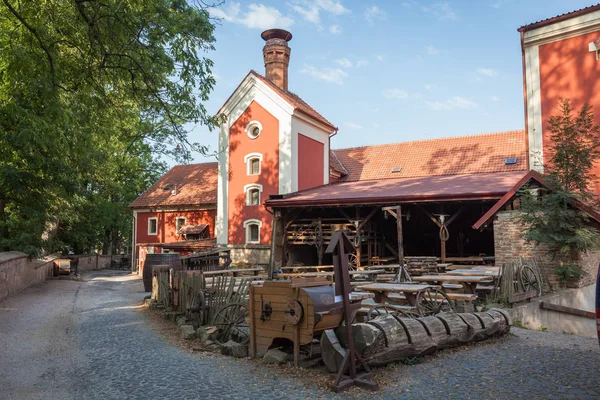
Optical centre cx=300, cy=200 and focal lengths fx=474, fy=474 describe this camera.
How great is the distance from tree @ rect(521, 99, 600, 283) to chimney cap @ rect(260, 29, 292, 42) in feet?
55.0

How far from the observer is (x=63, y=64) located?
841cm

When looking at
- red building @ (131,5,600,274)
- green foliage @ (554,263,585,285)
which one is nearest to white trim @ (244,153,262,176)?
red building @ (131,5,600,274)

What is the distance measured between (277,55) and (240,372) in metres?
21.9

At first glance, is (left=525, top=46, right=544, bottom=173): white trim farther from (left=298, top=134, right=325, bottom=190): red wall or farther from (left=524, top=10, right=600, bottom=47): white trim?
(left=298, top=134, right=325, bottom=190): red wall

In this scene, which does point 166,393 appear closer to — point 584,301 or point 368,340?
point 368,340

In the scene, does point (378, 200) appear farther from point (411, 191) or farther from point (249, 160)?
point (249, 160)

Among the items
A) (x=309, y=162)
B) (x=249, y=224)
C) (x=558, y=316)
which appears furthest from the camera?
(x=309, y=162)

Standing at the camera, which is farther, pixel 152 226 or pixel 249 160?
pixel 152 226

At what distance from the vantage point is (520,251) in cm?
1255

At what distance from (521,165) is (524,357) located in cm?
1778

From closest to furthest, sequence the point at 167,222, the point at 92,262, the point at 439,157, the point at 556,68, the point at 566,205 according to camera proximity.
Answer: the point at 566,205 → the point at 556,68 → the point at 439,157 → the point at 167,222 → the point at 92,262

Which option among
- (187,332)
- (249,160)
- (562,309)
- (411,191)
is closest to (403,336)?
(187,332)

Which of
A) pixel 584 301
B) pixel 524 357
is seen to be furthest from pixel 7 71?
pixel 584 301

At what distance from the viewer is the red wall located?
22625 millimetres
